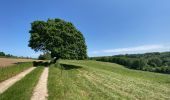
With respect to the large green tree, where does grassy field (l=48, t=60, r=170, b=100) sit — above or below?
below

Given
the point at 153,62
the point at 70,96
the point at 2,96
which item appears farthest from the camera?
the point at 153,62

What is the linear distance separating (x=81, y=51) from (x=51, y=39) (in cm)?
866

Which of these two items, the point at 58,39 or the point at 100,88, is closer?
the point at 100,88

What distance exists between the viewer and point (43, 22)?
66500 millimetres

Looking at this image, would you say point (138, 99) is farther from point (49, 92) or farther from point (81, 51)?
point (81, 51)

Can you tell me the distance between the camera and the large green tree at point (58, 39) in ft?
206

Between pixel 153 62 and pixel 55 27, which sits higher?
pixel 55 27

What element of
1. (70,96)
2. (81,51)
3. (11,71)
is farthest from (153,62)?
(70,96)

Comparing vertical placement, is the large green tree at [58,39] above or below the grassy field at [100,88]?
above

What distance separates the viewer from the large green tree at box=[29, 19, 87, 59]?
62.7 meters

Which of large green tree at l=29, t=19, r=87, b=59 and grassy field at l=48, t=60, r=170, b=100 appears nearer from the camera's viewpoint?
grassy field at l=48, t=60, r=170, b=100

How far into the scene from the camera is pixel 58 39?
6234 cm

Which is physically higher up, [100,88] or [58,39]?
[58,39]

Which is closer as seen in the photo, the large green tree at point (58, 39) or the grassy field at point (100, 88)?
the grassy field at point (100, 88)
